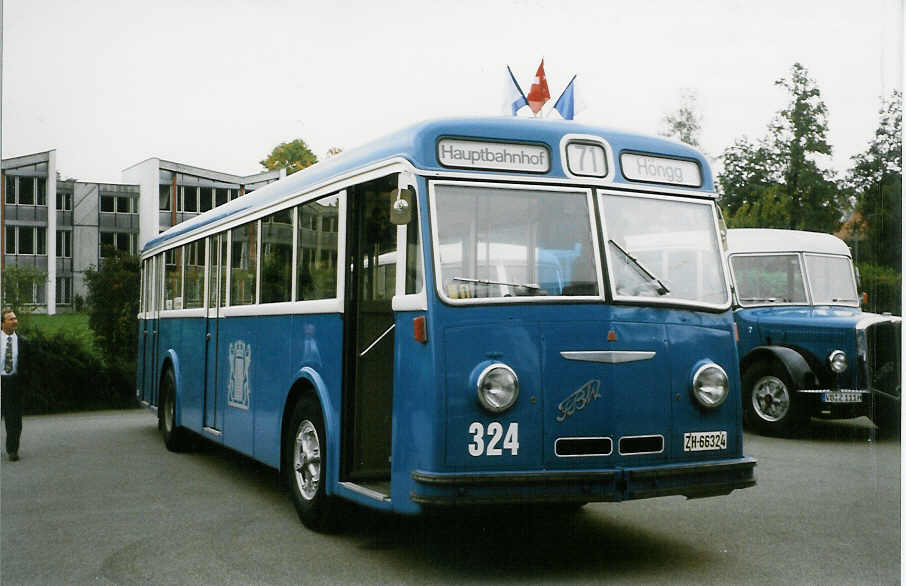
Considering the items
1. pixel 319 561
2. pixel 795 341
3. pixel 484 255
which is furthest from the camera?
pixel 795 341

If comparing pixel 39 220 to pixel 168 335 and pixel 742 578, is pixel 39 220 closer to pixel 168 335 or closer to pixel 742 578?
pixel 168 335

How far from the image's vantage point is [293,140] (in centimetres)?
3056

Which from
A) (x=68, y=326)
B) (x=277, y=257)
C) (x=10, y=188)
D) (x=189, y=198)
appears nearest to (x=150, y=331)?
(x=68, y=326)

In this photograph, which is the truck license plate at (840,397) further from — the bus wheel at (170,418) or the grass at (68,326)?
the grass at (68,326)

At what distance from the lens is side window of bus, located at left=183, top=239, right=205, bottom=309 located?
1092cm

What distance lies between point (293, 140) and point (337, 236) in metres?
24.1

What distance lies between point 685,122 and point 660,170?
32.5 m

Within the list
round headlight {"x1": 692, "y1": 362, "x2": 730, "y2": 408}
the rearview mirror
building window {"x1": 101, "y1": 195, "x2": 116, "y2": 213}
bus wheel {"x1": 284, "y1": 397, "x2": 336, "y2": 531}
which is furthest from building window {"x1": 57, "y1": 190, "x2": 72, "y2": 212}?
round headlight {"x1": 692, "y1": 362, "x2": 730, "y2": 408}

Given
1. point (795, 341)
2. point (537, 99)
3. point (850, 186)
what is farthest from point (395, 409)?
point (795, 341)

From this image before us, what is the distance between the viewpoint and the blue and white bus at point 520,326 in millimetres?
5773

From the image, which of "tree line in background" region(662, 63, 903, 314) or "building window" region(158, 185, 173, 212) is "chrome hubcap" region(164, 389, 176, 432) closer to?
"building window" region(158, 185, 173, 212)

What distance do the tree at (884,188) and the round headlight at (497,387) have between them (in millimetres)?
3232

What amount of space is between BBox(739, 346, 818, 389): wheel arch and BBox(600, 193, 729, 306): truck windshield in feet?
23.0

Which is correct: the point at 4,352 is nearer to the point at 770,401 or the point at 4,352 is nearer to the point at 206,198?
the point at 206,198
